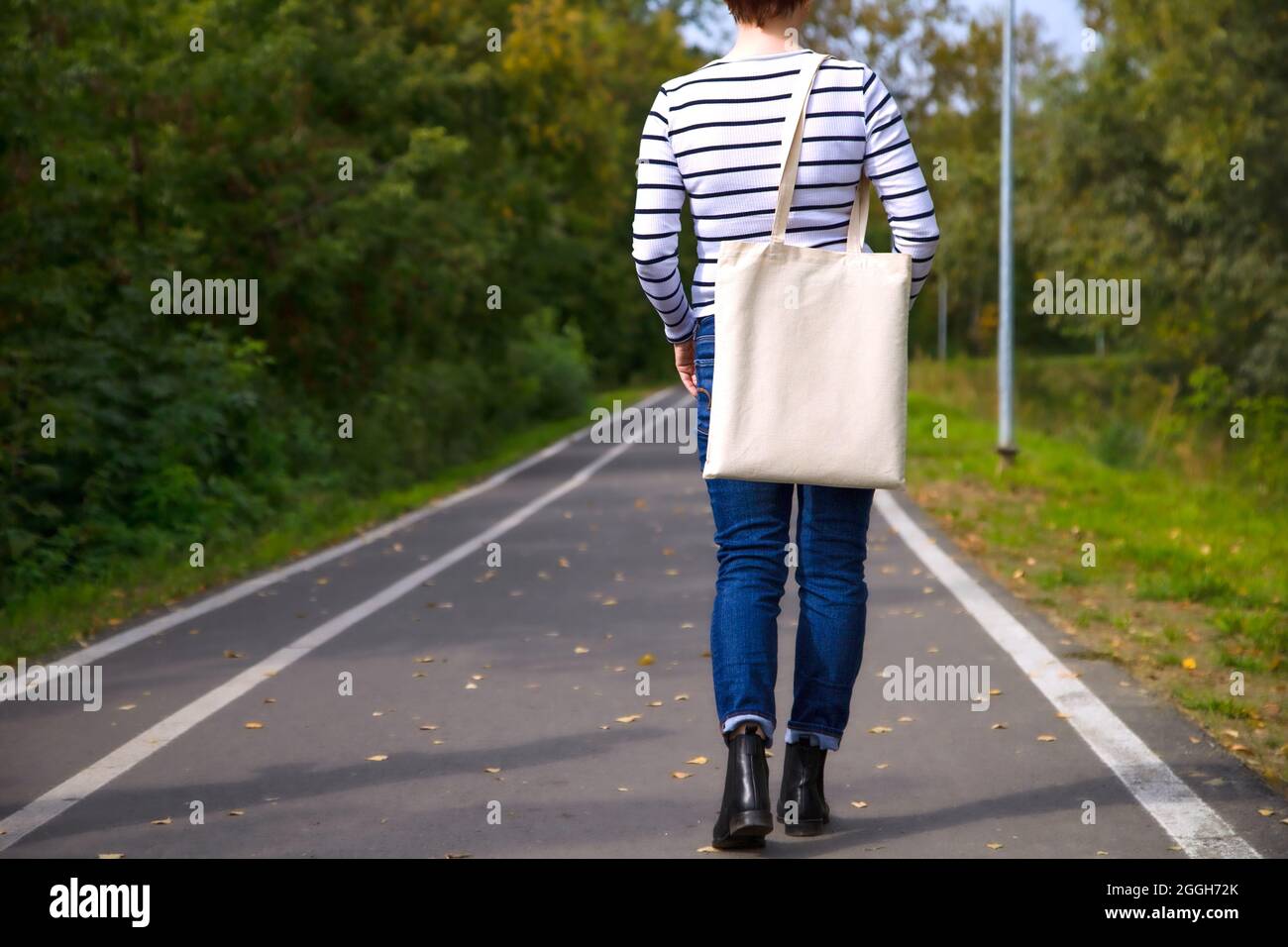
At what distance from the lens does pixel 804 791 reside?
464cm

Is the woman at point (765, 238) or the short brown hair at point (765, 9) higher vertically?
the short brown hair at point (765, 9)

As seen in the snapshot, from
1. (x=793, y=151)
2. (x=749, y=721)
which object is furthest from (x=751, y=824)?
(x=793, y=151)

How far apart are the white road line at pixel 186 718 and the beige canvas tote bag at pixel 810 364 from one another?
227 centimetres

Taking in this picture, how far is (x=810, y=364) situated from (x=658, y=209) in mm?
571

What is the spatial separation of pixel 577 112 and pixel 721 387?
22944 millimetres

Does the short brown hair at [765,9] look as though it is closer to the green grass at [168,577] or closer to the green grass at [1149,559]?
the green grass at [1149,559]

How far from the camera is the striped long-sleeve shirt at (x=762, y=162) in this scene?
4.29 metres

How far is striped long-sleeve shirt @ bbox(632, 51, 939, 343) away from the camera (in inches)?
169

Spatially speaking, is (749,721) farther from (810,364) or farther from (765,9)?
(765,9)

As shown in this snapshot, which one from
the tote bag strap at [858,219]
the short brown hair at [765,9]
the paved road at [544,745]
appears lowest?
the paved road at [544,745]

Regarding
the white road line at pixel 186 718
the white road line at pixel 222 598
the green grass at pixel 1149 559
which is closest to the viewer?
the white road line at pixel 186 718

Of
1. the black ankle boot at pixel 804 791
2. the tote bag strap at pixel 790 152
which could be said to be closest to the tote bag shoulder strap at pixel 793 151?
the tote bag strap at pixel 790 152

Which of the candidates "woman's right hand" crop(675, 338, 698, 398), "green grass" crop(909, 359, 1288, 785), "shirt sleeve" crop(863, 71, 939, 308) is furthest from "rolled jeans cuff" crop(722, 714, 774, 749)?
"green grass" crop(909, 359, 1288, 785)

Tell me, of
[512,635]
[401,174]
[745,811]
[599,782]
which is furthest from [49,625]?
[401,174]
